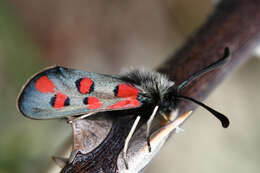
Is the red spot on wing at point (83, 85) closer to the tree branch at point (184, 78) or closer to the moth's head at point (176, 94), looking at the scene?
the tree branch at point (184, 78)

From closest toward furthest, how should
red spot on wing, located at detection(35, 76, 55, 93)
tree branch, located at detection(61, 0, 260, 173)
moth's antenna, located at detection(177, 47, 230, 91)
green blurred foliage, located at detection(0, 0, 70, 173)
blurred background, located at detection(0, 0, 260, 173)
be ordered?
tree branch, located at detection(61, 0, 260, 173) < red spot on wing, located at detection(35, 76, 55, 93) < moth's antenna, located at detection(177, 47, 230, 91) < green blurred foliage, located at detection(0, 0, 70, 173) < blurred background, located at detection(0, 0, 260, 173)

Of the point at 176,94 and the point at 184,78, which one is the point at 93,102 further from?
the point at 184,78

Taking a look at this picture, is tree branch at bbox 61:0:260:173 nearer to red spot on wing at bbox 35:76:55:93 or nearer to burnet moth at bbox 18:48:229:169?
burnet moth at bbox 18:48:229:169

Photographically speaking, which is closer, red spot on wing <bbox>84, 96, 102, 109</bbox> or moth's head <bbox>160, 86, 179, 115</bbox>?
red spot on wing <bbox>84, 96, 102, 109</bbox>

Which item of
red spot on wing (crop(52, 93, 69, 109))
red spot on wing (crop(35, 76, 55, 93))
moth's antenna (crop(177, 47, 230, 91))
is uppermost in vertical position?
red spot on wing (crop(35, 76, 55, 93))

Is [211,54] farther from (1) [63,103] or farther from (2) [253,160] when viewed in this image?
(2) [253,160]

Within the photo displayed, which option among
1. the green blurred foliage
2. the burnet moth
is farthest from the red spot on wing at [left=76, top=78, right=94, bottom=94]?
the green blurred foliage

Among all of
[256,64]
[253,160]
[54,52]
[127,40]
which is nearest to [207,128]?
[253,160]

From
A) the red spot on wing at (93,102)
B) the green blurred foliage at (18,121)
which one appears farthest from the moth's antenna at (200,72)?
the green blurred foliage at (18,121)

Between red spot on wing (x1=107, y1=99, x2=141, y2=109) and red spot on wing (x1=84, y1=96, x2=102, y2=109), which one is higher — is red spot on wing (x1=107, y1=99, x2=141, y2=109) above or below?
below
